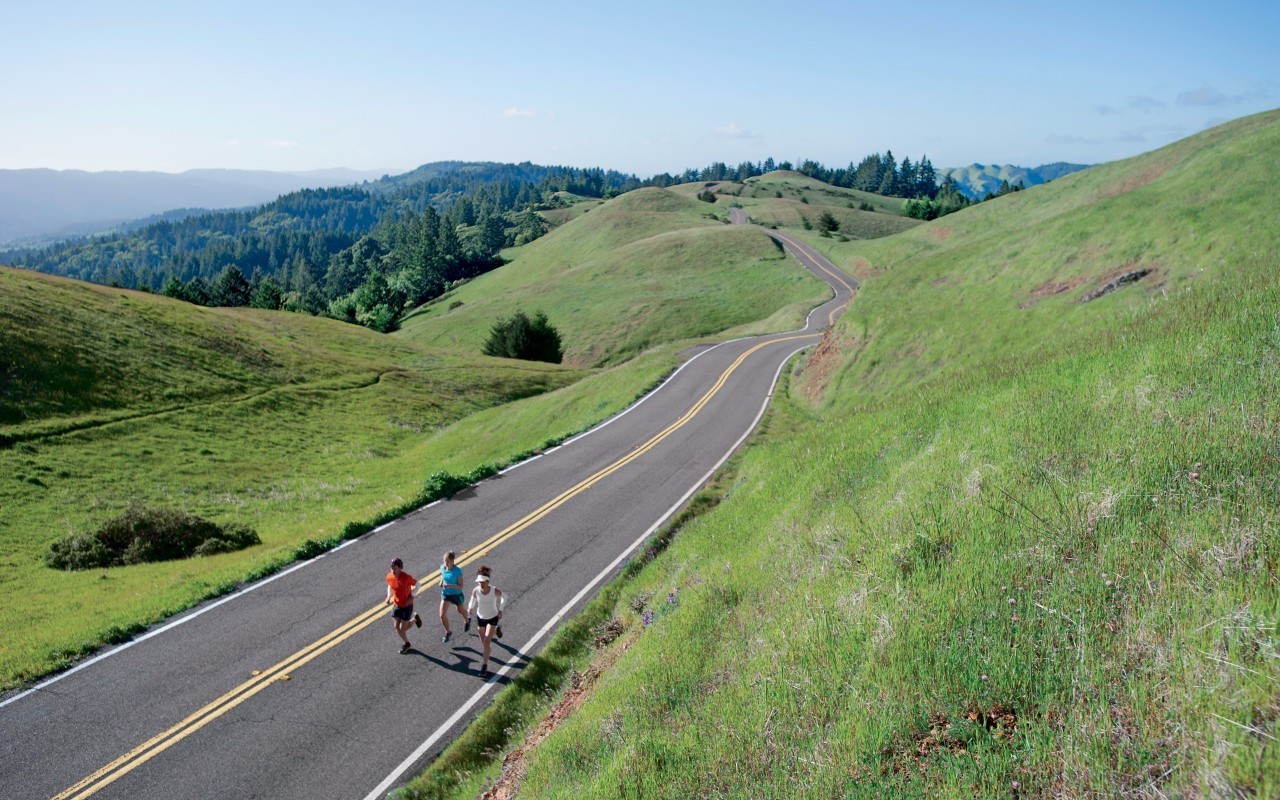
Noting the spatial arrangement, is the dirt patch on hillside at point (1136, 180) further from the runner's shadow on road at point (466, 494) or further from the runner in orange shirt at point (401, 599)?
the runner in orange shirt at point (401, 599)

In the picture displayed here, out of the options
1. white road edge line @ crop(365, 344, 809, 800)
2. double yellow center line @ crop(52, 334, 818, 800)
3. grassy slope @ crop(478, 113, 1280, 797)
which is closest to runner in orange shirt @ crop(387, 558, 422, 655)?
double yellow center line @ crop(52, 334, 818, 800)

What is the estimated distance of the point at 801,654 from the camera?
6535 mm

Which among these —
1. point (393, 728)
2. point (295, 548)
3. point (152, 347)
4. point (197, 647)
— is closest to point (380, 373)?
point (152, 347)

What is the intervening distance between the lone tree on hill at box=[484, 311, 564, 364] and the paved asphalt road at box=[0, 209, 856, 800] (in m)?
49.6

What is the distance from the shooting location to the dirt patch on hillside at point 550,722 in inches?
336

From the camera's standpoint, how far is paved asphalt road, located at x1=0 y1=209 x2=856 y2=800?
30.8ft

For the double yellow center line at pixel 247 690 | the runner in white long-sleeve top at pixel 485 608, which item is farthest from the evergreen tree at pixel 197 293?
the runner in white long-sleeve top at pixel 485 608

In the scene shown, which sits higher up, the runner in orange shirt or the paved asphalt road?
the runner in orange shirt

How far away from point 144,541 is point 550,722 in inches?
708

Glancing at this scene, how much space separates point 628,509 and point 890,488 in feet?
35.2

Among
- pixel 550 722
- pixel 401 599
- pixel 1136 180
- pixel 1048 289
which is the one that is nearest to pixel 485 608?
pixel 401 599

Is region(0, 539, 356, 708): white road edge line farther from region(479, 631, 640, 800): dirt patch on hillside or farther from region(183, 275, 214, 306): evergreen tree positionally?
region(183, 275, 214, 306): evergreen tree

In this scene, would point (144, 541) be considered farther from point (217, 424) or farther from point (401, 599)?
point (217, 424)

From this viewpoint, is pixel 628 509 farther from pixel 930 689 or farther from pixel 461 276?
pixel 461 276
